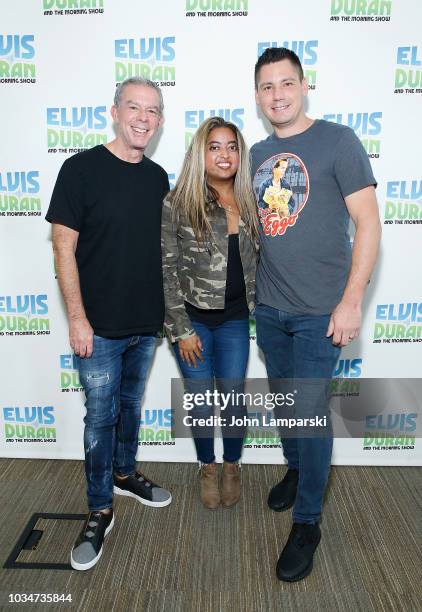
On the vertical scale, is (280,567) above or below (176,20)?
below

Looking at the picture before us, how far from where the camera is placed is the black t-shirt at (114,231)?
6.35ft

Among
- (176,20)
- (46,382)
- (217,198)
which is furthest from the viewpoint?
(46,382)

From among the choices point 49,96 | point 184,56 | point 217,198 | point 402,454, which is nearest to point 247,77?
point 184,56

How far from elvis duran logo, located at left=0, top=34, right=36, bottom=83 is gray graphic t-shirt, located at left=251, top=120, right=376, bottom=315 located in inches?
50.1

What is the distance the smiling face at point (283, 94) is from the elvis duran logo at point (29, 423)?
1.97 m

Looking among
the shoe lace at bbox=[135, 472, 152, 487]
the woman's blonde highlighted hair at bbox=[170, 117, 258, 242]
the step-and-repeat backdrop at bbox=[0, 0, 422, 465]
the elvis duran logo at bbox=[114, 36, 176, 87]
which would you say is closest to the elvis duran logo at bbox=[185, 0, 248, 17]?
the step-and-repeat backdrop at bbox=[0, 0, 422, 465]

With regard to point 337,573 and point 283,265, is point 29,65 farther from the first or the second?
point 337,573

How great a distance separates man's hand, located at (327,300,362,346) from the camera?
6.11 feet

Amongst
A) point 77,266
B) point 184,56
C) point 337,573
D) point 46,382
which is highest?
point 184,56

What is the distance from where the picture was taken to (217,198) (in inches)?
83.7

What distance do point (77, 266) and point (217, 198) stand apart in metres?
0.64

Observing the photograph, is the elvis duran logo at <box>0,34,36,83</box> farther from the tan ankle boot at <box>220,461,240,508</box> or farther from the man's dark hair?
the tan ankle boot at <box>220,461,240,508</box>

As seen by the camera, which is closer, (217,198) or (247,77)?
(217,198)

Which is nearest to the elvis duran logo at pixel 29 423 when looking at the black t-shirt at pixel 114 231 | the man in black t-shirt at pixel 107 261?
the man in black t-shirt at pixel 107 261
